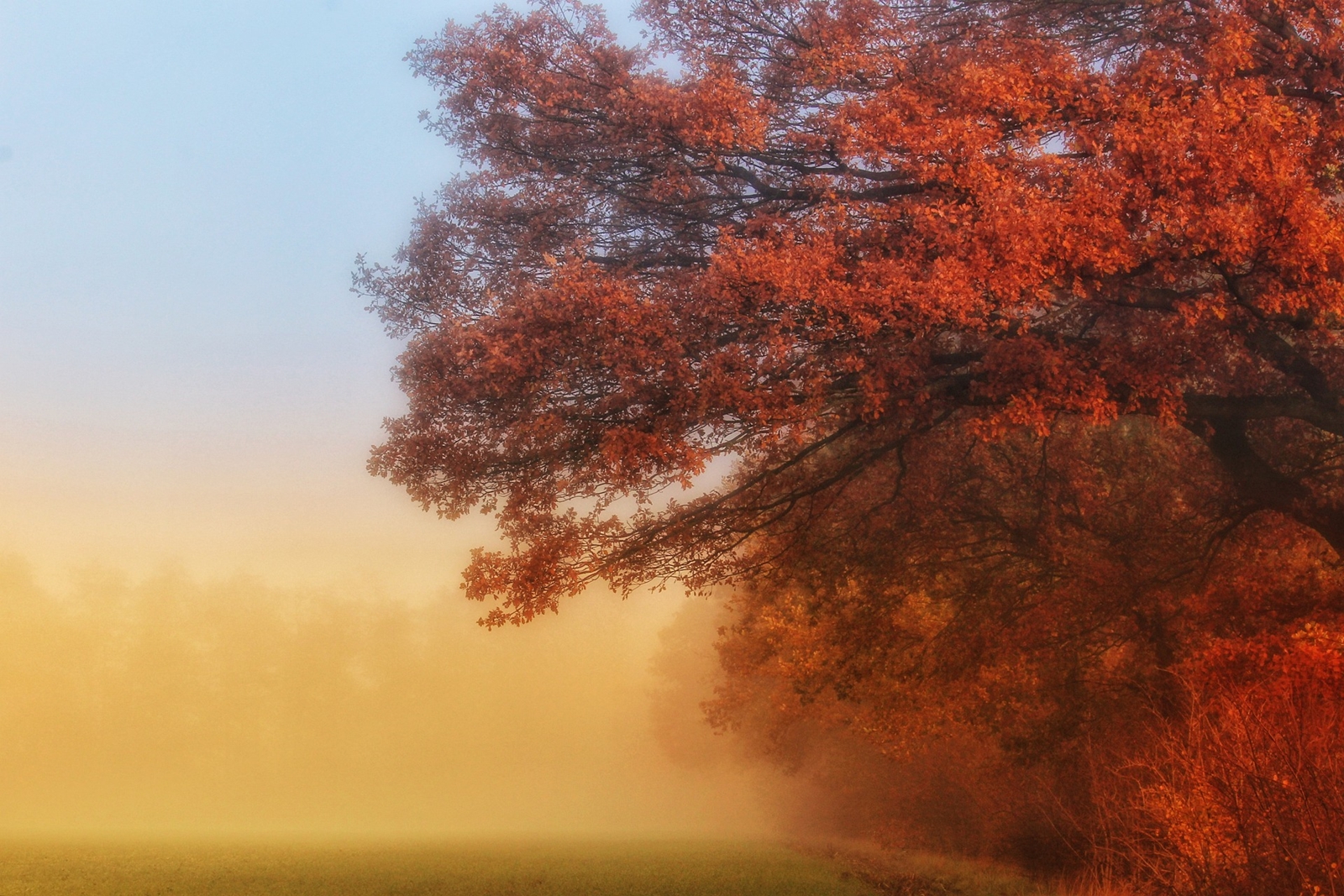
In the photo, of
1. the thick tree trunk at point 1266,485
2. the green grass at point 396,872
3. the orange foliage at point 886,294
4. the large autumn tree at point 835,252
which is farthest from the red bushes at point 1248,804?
the green grass at point 396,872

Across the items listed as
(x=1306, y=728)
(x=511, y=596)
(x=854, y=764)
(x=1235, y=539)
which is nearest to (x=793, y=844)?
(x=854, y=764)

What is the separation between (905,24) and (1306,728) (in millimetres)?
8091

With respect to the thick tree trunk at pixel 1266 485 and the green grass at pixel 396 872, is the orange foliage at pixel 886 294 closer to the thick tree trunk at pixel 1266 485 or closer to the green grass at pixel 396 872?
the thick tree trunk at pixel 1266 485

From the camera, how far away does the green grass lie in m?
17.7

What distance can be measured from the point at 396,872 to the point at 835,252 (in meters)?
18.6

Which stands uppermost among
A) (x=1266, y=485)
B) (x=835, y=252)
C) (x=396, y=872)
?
(x=835, y=252)

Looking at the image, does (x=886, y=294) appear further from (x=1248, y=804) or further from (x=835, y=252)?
(x=1248, y=804)

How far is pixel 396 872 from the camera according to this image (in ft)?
73.3

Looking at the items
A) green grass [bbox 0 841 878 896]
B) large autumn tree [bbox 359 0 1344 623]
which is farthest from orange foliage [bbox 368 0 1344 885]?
green grass [bbox 0 841 878 896]

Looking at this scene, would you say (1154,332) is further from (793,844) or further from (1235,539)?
(793,844)

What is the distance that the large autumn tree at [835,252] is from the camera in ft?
30.9

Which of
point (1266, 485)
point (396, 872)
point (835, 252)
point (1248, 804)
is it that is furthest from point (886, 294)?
point (396, 872)

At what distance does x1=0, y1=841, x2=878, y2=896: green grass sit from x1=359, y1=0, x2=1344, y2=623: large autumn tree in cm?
905

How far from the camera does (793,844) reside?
114 ft
